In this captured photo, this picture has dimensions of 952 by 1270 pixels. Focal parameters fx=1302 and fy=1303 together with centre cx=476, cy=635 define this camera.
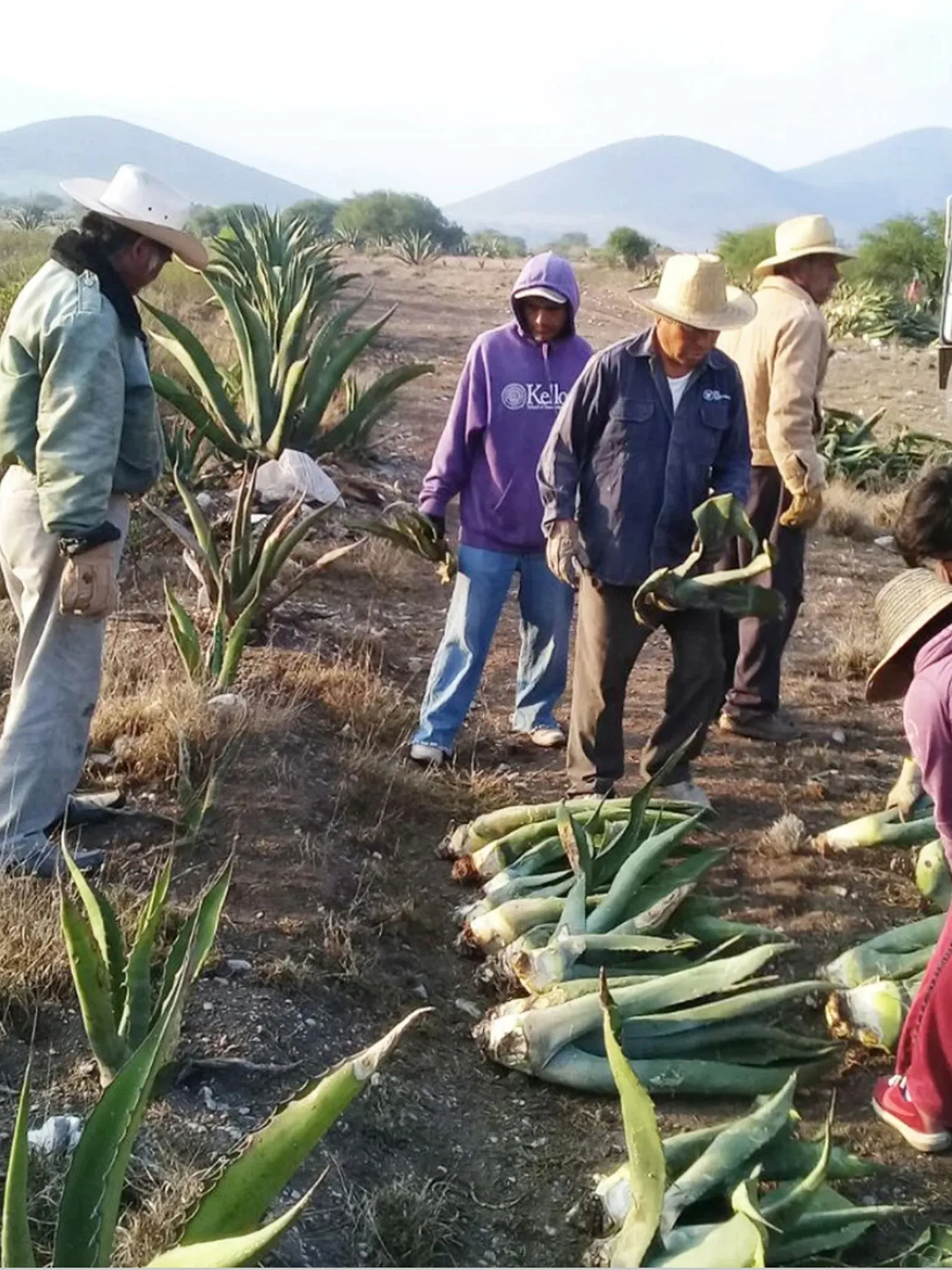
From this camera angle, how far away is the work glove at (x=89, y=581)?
3.21 meters

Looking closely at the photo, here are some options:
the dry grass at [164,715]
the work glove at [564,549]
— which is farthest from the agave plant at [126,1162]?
the work glove at [564,549]

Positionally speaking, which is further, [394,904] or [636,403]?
[636,403]

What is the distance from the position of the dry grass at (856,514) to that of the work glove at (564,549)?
16.0ft

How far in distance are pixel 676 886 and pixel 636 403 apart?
149 cm

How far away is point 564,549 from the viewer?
3.99 meters

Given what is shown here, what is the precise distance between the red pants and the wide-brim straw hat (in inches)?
19.7

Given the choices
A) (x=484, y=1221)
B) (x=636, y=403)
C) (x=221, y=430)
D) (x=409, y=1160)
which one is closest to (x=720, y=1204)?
(x=484, y=1221)

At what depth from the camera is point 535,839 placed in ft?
12.1

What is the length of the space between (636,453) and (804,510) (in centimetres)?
97

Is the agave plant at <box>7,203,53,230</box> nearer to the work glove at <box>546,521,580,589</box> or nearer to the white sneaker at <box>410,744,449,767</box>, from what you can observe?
the white sneaker at <box>410,744,449,767</box>

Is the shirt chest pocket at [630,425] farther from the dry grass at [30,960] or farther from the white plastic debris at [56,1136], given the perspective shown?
the white plastic debris at [56,1136]

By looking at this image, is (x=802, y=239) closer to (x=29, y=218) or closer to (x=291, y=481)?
(x=291, y=481)

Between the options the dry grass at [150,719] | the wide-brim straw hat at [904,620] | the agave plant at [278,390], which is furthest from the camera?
the agave plant at [278,390]

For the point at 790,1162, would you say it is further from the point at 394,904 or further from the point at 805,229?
the point at 805,229
